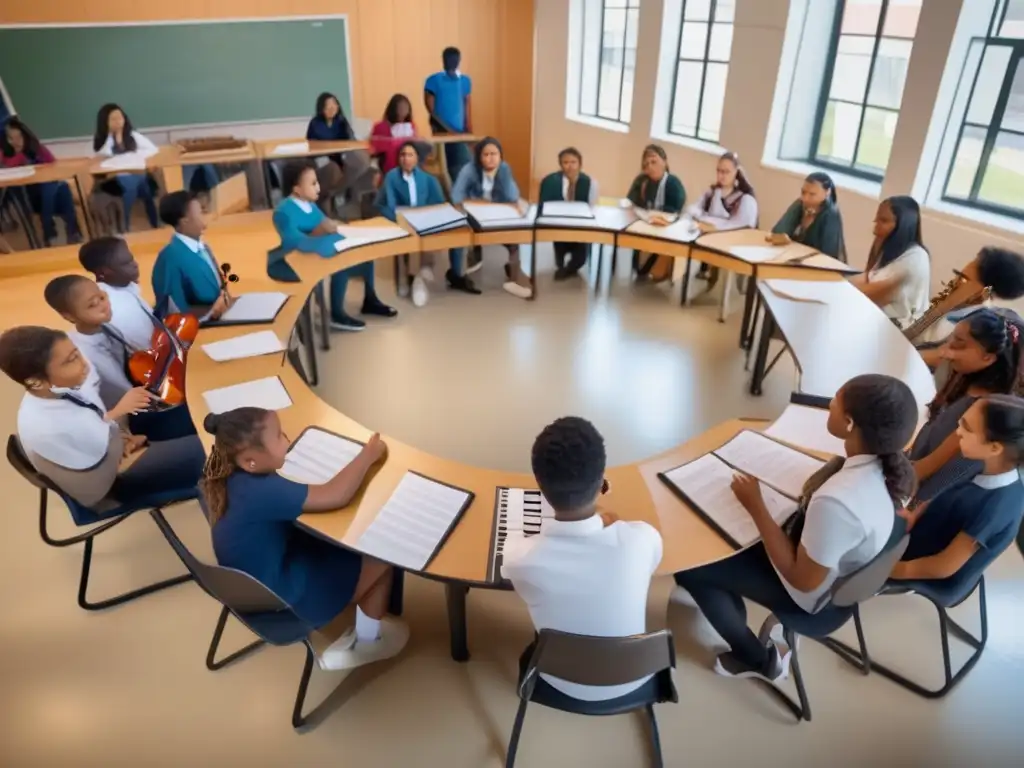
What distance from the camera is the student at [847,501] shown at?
1.92 m

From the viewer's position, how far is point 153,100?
706 centimetres

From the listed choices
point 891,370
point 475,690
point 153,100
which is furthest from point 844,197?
point 153,100

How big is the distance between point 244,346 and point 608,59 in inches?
262

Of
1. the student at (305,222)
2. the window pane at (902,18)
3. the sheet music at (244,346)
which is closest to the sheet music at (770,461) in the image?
the sheet music at (244,346)

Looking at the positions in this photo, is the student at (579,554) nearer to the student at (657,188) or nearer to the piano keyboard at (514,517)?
the piano keyboard at (514,517)

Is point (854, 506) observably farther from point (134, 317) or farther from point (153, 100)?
point (153, 100)

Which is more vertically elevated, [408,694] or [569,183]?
[569,183]

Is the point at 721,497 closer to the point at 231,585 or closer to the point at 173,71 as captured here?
the point at 231,585

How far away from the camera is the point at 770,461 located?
2445 mm

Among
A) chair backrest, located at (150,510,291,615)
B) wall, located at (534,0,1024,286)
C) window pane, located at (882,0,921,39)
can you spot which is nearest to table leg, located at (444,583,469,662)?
chair backrest, located at (150,510,291,615)

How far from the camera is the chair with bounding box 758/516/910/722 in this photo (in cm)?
200

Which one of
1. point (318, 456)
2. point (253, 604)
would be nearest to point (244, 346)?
point (318, 456)

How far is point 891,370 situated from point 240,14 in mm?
7116

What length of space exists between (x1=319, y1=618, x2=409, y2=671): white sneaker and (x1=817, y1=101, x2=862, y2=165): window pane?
5.66m
